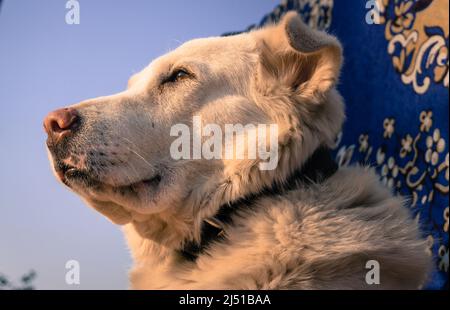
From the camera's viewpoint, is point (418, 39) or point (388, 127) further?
point (388, 127)

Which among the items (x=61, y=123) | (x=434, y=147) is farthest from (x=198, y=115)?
(x=434, y=147)

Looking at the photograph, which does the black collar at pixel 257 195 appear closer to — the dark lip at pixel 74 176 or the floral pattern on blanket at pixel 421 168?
the dark lip at pixel 74 176

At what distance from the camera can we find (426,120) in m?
3.29

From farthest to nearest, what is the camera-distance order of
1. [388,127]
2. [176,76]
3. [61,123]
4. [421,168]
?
1. [388,127]
2. [421,168]
3. [176,76]
4. [61,123]

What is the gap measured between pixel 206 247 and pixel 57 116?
87cm

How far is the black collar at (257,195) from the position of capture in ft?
7.36

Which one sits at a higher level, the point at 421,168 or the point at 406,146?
the point at 406,146

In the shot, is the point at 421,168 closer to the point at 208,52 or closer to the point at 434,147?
the point at 434,147

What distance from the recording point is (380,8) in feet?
12.3

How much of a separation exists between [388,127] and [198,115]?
1813 mm

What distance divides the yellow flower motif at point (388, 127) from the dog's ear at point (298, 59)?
1.42 m

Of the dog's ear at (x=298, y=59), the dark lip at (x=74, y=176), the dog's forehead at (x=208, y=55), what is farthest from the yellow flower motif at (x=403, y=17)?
the dark lip at (x=74, y=176)

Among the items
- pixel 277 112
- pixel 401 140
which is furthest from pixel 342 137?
pixel 277 112
